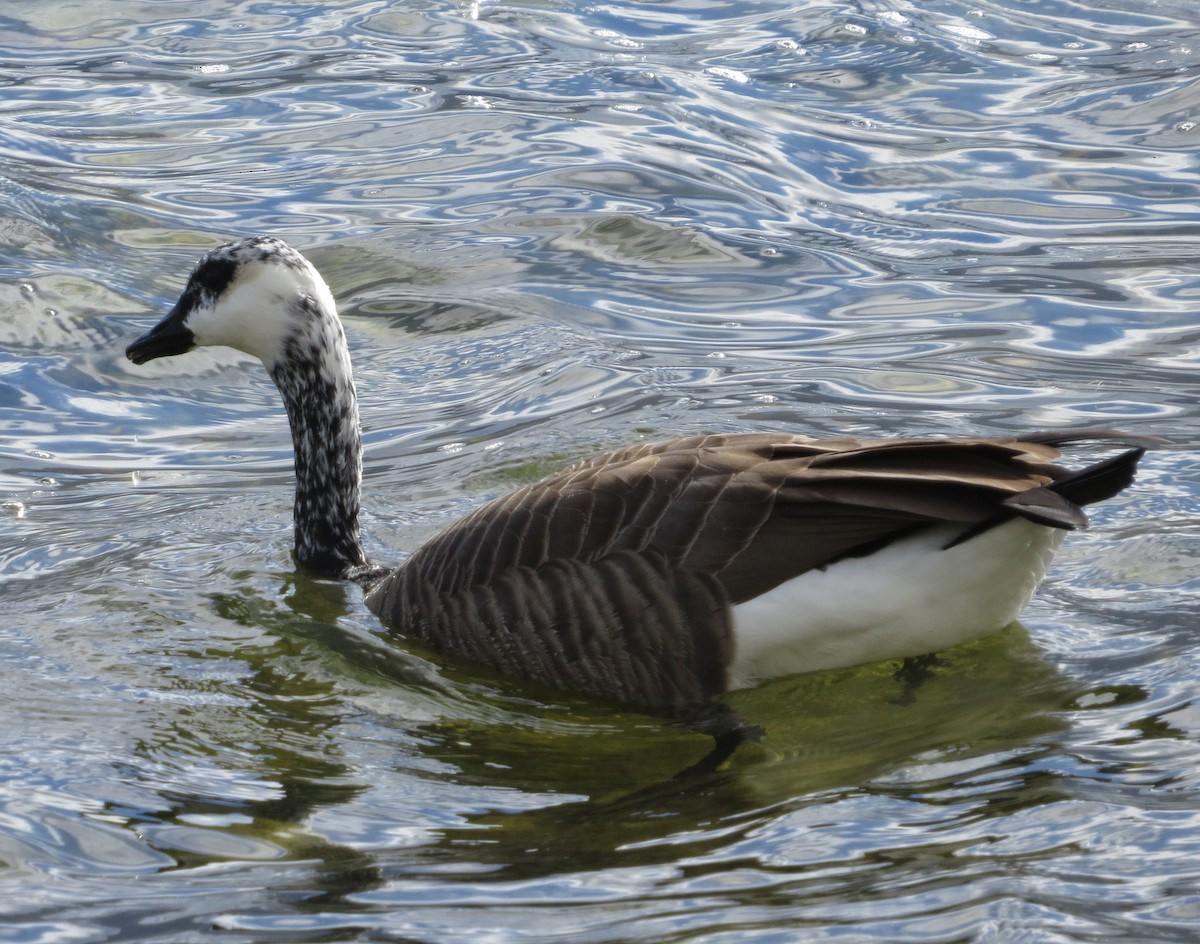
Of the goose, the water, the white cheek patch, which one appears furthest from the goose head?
the goose

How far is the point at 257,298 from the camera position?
694 centimetres

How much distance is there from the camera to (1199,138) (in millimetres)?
12109

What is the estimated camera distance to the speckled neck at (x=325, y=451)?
707cm

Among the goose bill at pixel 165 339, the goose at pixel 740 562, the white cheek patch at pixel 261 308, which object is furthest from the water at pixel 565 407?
the white cheek patch at pixel 261 308

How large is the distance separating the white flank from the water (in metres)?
0.23

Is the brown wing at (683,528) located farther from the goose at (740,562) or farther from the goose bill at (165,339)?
the goose bill at (165,339)

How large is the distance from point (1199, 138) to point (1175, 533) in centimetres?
636

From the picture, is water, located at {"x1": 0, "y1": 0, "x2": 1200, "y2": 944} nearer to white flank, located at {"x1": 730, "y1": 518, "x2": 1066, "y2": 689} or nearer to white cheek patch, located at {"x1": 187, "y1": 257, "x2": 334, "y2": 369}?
white flank, located at {"x1": 730, "y1": 518, "x2": 1066, "y2": 689}

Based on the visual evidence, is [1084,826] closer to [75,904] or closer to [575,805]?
[575,805]

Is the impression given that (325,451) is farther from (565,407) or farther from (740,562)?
(740,562)

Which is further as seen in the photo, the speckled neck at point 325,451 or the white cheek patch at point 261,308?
the speckled neck at point 325,451

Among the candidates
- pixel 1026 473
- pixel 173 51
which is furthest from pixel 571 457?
pixel 173 51

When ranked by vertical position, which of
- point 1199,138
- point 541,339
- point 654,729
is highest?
point 1199,138

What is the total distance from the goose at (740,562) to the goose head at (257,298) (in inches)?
49.0
